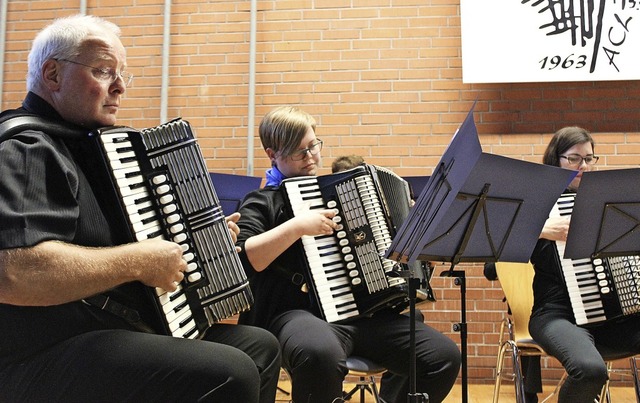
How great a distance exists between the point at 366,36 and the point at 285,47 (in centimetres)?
61

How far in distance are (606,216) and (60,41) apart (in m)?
2.07

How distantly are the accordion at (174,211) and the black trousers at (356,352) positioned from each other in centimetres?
→ 53

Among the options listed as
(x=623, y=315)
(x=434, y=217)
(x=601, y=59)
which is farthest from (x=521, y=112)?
(x=434, y=217)

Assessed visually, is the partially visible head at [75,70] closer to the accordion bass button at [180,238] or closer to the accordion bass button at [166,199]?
the accordion bass button at [166,199]

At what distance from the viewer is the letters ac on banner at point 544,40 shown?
4734 millimetres

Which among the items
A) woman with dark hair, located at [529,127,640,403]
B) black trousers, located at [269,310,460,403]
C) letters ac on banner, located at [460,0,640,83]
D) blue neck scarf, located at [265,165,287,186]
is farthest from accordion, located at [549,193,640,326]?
letters ac on banner, located at [460,0,640,83]

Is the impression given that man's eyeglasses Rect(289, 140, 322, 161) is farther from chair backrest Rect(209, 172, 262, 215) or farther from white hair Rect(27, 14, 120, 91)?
white hair Rect(27, 14, 120, 91)

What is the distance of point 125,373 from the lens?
1.69 m

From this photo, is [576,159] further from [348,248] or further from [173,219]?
[173,219]

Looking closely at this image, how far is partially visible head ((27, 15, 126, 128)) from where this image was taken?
1932mm

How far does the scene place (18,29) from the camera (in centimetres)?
531

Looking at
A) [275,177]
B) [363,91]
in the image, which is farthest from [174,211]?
[363,91]

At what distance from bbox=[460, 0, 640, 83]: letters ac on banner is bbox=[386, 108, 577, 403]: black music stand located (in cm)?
245

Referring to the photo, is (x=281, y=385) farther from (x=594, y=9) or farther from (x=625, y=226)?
(x=594, y=9)
